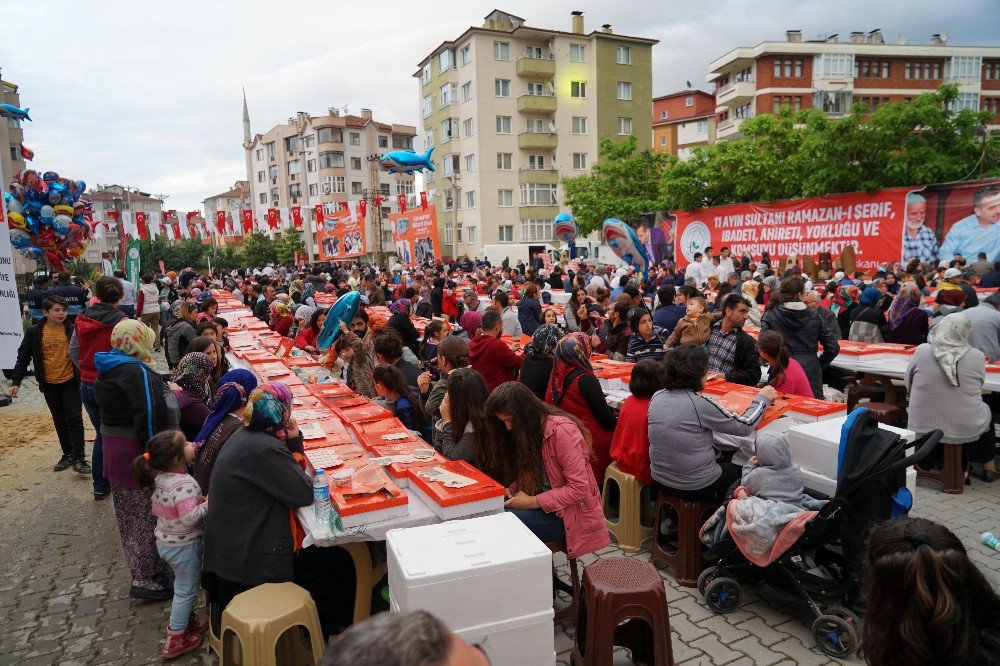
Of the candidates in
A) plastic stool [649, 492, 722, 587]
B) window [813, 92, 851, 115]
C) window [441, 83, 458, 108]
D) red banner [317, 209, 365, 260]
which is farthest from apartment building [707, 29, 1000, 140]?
plastic stool [649, 492, 722, 587]

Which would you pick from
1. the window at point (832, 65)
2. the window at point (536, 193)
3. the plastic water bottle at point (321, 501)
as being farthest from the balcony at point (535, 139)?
the plastic water bottle at point (321, 501)

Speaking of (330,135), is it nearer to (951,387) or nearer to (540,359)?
(540,359)

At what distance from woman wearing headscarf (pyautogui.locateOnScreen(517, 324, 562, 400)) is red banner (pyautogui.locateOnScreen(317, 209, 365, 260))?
22792mm

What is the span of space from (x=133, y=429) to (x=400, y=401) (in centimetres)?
201

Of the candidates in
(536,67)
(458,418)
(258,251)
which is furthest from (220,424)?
(258,251)

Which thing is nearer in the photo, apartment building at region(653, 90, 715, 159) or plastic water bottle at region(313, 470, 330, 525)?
plastic water bottle at region(313, 470, 330, 525)

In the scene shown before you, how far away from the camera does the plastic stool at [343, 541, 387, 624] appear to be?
346 cm

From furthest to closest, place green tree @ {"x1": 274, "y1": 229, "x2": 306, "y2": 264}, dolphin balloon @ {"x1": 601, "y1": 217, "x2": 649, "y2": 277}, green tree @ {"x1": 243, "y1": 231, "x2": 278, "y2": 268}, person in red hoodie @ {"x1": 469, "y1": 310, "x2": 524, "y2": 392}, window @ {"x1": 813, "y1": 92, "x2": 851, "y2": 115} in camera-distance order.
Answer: green tree @ {"x1": 274, "y1": 229, "x2": 306, "y2": 264} → green tree @ {"x1": 243, "y1": 231, "x2": 278, "y2": 268} → window @ {"x1": 813, "y1": 92, "x2": 851, "y2": 115} → dolphin balloon @ {"x1": 601, "y1": 217, "x2": 649, "y2": 277} → person in red hoodie @ {"x1": 469, "y1": 310, "x2": 524, "y2": 392}

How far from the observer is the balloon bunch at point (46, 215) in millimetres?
11016

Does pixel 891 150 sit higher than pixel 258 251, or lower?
higher

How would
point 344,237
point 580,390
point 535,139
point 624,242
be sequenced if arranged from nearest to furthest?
point 580,390 → point 624,242 → point 344,237 → point 535,139

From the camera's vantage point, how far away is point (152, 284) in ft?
45.8

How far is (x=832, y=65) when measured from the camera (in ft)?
155

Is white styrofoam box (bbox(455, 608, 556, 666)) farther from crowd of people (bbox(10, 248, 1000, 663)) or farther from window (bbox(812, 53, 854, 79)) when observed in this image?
window (bbox(812, 53, 854, 79))
